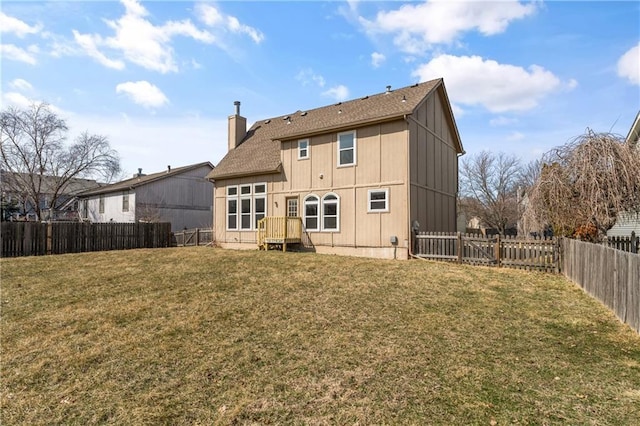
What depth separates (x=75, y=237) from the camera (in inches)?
714

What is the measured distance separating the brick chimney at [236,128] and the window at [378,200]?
10717 millimetres

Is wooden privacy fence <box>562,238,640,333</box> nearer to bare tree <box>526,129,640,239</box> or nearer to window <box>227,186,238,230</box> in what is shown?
bare tree <box>526,129,640,239</box>

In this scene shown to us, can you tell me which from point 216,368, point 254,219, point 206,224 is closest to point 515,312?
point 216,368

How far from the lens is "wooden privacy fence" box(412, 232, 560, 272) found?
35.4ft

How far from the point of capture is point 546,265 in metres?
10.8

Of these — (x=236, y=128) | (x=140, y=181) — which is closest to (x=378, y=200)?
(x=236, y=128)

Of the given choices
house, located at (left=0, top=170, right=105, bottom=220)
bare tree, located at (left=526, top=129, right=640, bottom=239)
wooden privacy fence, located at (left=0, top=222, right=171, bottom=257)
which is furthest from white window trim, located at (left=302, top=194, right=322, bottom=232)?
house, located at (left=0, top=170, right=105, bottom=220)

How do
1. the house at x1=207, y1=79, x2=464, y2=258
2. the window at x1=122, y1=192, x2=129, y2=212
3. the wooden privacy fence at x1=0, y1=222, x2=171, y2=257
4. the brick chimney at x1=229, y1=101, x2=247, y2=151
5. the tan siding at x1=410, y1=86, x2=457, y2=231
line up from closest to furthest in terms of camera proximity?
the house at x1=207, y1=79, x2=464, y2=258 < the tan siding at x1=410, y1=86, x2=457, y2=231 < the wooden privacy fence at x1=0, y1=222, x2=171, y2=257 < the brick chimney at x1=229, y1=101, x2=247, y2=151 < the window at x1=122, y1=192, x2=129, y2=212

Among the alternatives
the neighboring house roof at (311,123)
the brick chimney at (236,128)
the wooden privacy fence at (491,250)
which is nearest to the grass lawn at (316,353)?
the wooden privacy fence at (491,250)

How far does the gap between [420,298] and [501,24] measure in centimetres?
933

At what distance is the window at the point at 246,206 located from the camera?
18109mm

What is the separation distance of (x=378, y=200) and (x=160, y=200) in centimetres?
2100

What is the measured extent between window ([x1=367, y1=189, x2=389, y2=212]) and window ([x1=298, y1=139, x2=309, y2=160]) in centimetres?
385

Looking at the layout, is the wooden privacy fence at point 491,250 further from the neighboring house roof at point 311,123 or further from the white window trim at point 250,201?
the white window trim at point 250,201
